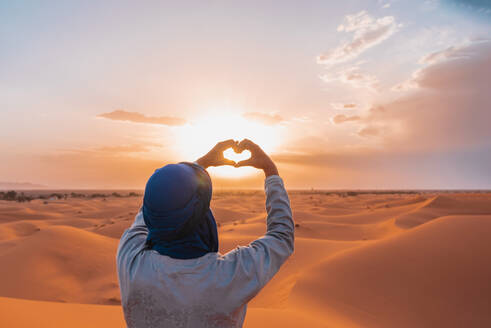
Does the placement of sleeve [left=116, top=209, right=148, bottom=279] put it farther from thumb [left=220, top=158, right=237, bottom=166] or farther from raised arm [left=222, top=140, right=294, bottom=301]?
thumb [left=220, top=158, right=237, bottom=166]

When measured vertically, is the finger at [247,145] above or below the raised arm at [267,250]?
above

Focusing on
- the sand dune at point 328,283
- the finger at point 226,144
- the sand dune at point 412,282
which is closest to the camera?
the finger at point 226,144

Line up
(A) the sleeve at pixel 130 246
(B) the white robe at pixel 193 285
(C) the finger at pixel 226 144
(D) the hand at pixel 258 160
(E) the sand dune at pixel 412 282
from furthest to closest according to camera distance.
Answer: (E) the sand dune at pixel 412 282 < (C) the finger at pixel 226 144 < (D) the hand at pixel 258 160 < (A) the sleeve at pixel 130 246 < (B) the white robe at pixel 193 285

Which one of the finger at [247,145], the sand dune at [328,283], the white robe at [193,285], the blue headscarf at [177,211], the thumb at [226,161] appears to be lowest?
the sand dune at [328,283]

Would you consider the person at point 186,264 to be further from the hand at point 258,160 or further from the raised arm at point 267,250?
the hand at point 258,160

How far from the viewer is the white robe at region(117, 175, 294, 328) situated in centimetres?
105

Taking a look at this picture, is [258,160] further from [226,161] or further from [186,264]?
[186,264]

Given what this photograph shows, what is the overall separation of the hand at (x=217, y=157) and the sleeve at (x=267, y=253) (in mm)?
354

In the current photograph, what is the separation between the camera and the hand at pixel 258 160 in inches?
56.7

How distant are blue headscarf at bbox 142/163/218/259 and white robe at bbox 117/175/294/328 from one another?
5 centimetres

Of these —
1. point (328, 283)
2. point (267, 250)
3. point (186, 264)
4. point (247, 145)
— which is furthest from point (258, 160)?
point (328, 283)

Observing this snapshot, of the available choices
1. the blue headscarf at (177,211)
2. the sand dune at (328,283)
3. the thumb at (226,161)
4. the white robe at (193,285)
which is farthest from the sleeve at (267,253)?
the sand dune at (328,283)

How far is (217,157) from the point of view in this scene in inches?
63.1

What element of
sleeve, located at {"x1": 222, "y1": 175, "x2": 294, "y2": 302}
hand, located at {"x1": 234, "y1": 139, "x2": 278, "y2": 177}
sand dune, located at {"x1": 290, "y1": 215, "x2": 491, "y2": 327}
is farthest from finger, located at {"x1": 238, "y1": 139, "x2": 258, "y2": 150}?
sand dune, located at {"x1": 290, "y1": 215, "x2": 491, "y2": 327}
